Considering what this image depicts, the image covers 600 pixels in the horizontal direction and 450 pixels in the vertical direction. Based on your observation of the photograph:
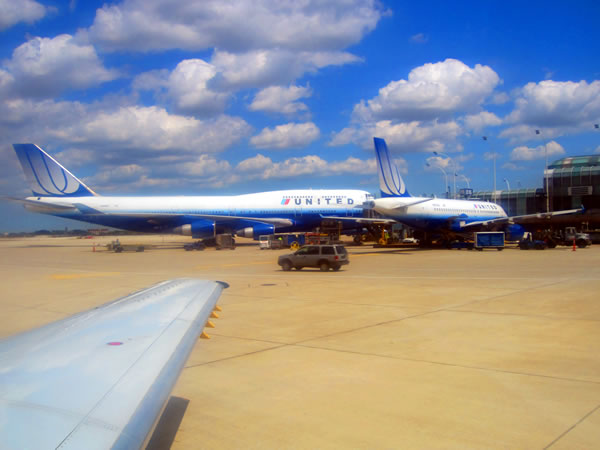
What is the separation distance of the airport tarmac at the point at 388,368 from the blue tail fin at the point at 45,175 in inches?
1608

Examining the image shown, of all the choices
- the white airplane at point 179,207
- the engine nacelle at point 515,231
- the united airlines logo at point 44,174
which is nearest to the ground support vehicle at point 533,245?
the engine nacelle at point 515,231

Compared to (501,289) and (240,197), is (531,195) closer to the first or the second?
(240,197)

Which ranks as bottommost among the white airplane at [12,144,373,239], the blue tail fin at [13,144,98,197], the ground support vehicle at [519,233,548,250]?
the ground support vehicle at [519,233,548,250]

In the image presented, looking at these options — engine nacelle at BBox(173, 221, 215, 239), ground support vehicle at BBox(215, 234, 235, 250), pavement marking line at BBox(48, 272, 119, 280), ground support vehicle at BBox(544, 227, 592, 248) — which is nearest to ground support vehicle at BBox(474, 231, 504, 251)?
ground support vehicle at BBox(544, 227, 592, 248)

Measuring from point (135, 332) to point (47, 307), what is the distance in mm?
13634

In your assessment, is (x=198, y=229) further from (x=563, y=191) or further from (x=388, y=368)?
(x=563, y=191)

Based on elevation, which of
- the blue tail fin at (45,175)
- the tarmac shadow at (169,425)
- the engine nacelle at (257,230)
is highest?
the blue tail fin at (45,175)

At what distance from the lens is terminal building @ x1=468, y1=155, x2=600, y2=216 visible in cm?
7912

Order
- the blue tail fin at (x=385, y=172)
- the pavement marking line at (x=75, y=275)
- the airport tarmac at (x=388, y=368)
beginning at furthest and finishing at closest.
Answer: the blue tail fin at (x=385, y=172) → the pavement marking line at (x=75, y=275) → the airport tarmac at (x=388, y=368)

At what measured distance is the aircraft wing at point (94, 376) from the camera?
9.21 feet

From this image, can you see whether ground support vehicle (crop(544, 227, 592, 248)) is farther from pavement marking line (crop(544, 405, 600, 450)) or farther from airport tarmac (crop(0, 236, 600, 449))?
pavement marking line (crop(544, 405, 600, 450))

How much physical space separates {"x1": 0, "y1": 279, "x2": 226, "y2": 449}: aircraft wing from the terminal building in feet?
252

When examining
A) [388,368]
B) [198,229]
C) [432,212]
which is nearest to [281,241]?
[198,229]

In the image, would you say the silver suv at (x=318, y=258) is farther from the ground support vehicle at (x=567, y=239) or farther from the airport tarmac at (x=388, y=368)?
the ground support vehicle at (x=567, y=239)
